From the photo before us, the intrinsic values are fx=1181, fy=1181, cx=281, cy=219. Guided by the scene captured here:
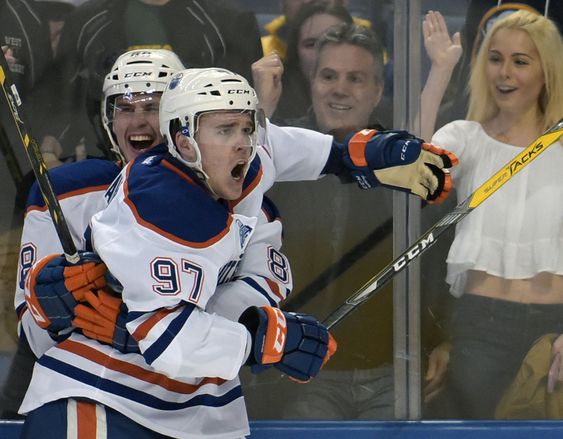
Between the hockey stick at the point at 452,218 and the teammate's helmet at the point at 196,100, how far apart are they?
1.80 ft

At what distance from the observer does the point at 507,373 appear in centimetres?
293

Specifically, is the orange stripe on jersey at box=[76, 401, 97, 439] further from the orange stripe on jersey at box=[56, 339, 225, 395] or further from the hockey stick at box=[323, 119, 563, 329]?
the hockey stick at box=[323, 119, 563, 329]

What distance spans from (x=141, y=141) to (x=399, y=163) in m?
0.54

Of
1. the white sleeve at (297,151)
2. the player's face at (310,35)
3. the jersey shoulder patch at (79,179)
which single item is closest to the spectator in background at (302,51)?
the player's face at (310,35)

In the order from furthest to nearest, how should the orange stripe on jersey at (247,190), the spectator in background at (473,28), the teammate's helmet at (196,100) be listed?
the spectator in background at (473,28) → the orange stripe on jersey at (247,190) → the teammate's helmet at (196,100)

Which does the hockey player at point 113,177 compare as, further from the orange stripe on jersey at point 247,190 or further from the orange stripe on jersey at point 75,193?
the orange stripe on jersey at point 247,190

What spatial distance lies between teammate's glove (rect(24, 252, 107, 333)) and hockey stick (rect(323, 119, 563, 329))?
0.61m

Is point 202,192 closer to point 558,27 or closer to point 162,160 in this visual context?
point 162,160

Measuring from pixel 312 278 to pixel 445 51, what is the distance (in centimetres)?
64

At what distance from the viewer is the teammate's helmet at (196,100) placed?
214 cm

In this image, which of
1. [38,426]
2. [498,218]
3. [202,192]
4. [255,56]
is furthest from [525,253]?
[38,426]

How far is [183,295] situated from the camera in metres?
2.03

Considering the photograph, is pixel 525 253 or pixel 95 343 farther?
pixel 525 253

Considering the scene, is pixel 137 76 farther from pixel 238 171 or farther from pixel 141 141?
pixel 238 171
